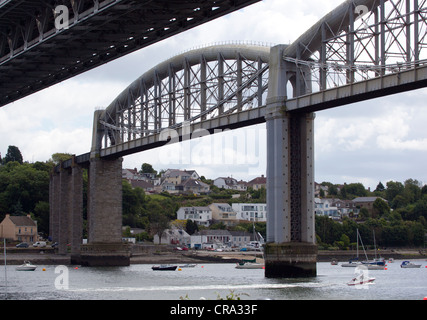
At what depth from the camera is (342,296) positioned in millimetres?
51281

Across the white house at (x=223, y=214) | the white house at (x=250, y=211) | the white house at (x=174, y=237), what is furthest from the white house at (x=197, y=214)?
the white house at (x=174, y=237)

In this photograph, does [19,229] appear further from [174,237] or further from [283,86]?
[283,86]

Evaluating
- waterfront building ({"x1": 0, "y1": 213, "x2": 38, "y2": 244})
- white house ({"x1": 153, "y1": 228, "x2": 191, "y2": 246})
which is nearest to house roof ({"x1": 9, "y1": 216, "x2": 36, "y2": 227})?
waterfront building ({"x1": 0, "y1": 213, "x2": 38, "y2": 244})

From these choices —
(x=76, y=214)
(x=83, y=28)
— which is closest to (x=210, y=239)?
(x=76, y=214)

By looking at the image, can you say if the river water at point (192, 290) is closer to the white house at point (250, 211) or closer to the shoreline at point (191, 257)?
the shoreline at point (191, 257)

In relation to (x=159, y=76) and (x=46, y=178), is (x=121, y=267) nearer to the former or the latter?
(x=159, y=76)

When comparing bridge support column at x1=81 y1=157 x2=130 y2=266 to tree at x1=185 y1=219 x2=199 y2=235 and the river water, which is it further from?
tree at x1=185 y1=219 x2=199 y2=235

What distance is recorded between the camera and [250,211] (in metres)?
192

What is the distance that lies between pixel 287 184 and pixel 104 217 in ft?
154

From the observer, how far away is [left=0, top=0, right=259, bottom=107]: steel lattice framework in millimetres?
31125

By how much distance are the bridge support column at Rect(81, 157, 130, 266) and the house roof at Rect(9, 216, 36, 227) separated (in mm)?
34048

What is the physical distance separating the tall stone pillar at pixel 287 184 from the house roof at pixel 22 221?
3229 inches

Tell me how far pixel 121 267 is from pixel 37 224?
46.8 metres
